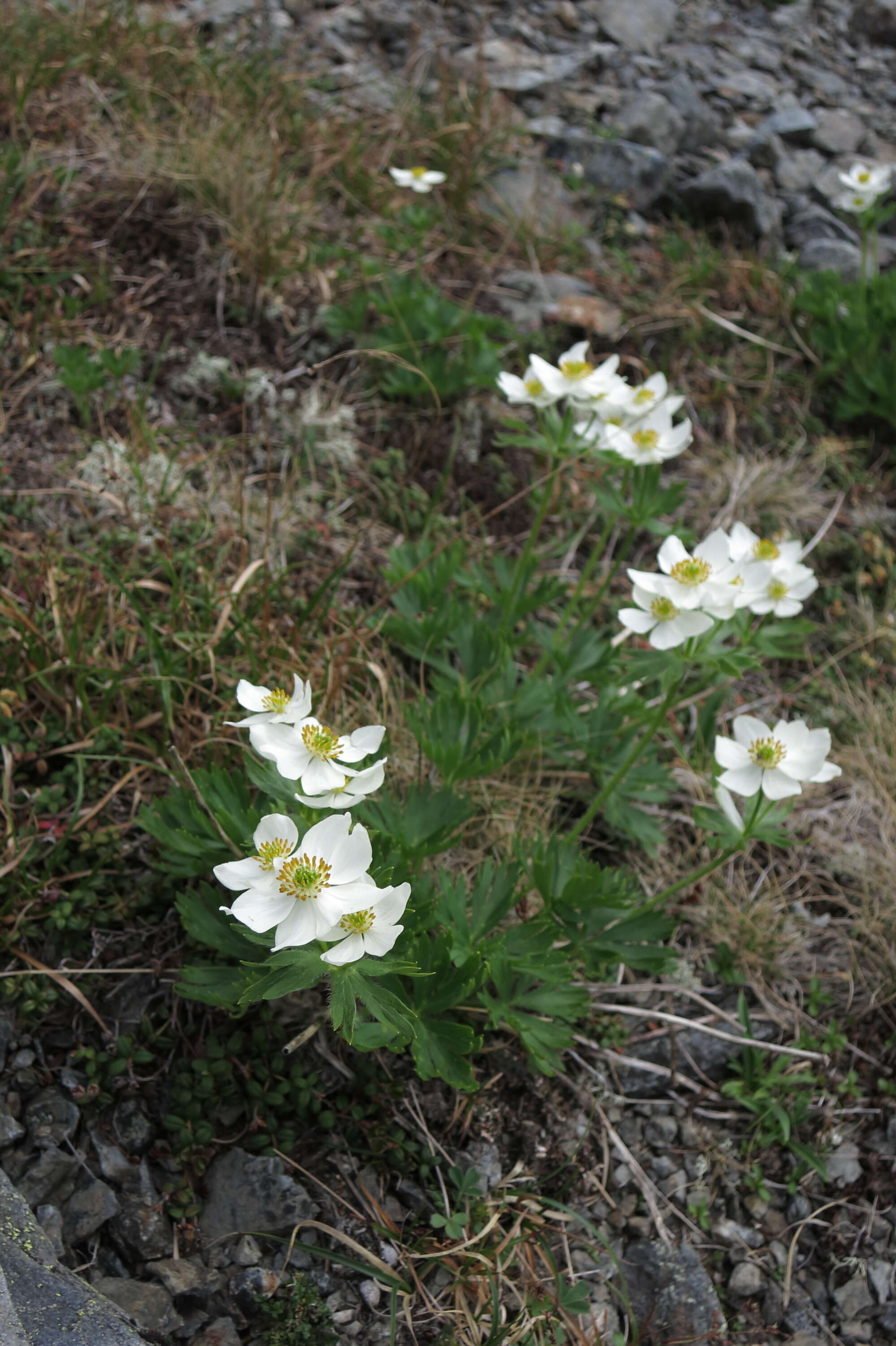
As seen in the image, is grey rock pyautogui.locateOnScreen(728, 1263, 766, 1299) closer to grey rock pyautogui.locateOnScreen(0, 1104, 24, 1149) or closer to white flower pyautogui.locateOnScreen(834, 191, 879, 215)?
grey rock pyautogui.locateOnScreen(0, 1104, 24, 1149)

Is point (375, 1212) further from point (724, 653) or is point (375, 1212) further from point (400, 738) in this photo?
point (724, 653)

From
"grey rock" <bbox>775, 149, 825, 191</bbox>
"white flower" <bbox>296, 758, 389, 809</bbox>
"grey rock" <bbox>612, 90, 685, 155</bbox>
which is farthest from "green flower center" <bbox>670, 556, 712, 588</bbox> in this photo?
"grey rock" <bbox>775, 149, 825, 191</bbox>

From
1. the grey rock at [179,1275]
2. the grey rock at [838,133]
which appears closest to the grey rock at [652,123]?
the grey rock at [838,133]

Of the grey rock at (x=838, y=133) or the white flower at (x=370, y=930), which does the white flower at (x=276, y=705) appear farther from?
the grey rock at (x=838, y=133)

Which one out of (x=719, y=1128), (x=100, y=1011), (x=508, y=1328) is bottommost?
(x=719, y=1128)

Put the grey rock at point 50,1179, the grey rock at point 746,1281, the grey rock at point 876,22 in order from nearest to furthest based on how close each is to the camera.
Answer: the grey rock at point 50,1179 < the grey rock at point 746,1281 < the grey rock at point 876,22

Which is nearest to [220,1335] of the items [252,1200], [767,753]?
[252,1200]

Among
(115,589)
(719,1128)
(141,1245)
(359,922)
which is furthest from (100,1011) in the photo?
(719,1128)
